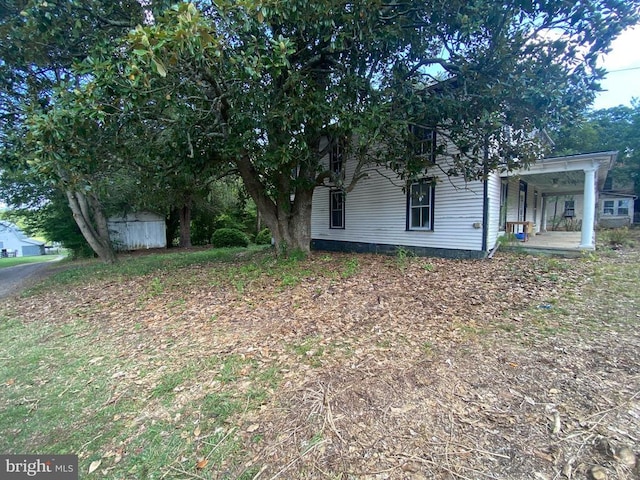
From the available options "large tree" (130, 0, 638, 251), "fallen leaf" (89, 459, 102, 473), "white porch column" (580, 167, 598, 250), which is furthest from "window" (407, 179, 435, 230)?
"fallen leaf" (89, 459, 102, 473)

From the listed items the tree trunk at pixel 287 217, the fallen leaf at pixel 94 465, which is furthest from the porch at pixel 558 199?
the fallen leaf at pixel 94 465

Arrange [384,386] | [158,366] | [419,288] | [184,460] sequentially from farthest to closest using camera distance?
[419,288] → [158,366] → [384,386] → [184,460]

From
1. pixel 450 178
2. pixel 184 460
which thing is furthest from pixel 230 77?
pixel 450 178

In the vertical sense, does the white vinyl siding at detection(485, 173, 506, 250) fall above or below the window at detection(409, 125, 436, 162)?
below

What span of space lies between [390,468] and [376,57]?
270 inches

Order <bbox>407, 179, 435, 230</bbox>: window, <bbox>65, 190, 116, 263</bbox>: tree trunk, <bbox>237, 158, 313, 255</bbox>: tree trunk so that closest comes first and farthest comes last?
<bbox>237, 158, 313, 255</bbox>: tree trunk, <bbox>407, 179, 435, 230</bbox>: window, <bbox>65, 190, 116, 263</bbox>: tree trunk

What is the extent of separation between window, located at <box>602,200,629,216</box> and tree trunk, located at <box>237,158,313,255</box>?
2440 centimetres

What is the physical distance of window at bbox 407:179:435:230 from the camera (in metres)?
9.50

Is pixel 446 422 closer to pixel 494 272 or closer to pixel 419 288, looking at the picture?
pixel 419 288

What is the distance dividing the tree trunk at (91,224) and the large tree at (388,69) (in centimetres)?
761

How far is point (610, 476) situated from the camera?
171 centimetres

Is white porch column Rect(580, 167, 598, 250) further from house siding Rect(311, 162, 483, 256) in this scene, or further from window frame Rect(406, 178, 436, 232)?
window frame Rect(406, 178, 436, 232)

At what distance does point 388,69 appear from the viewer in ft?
22.5

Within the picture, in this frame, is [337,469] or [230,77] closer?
[337,469]
